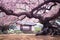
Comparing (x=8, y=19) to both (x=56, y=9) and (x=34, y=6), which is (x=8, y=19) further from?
(x=56, y=9)

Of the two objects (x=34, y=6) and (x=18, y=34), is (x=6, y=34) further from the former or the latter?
(x=34, y=6)

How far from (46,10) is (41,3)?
49 centimetres

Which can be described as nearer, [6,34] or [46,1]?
[46,1]

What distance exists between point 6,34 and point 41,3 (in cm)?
165

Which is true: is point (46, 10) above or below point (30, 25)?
above

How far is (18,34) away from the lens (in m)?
6.39

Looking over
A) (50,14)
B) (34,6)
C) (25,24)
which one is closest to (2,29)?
(25,24)

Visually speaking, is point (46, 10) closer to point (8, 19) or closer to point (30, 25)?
point (30, 25)

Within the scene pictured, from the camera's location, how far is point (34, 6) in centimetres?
623

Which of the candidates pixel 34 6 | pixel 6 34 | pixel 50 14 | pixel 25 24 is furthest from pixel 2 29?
pixel 50 14

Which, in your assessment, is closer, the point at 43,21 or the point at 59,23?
the point at 43,21

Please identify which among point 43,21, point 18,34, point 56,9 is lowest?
point 18,34

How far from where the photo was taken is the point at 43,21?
617cm

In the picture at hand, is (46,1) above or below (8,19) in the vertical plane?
above
